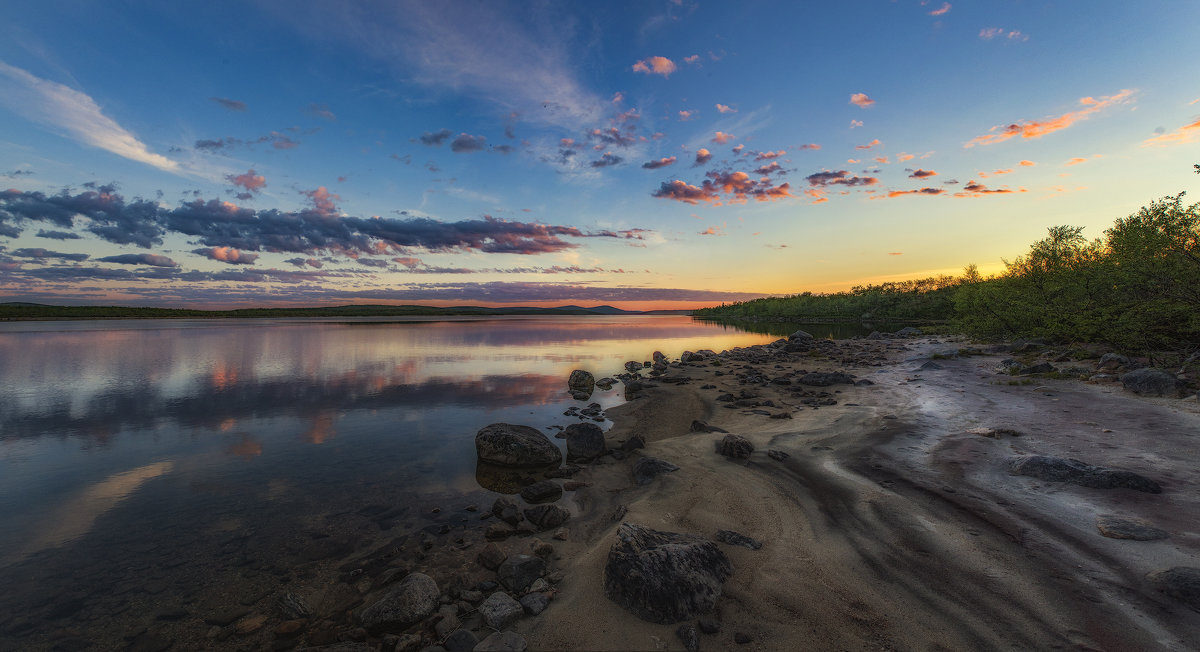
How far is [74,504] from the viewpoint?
29.8 ft

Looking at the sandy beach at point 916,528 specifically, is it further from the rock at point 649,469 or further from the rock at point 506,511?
the rock at point 506,511

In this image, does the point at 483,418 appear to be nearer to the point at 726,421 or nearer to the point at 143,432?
the point at 726,421

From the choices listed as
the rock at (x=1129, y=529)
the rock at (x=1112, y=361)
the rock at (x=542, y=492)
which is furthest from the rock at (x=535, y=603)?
the rock at (x=1112, y=361)

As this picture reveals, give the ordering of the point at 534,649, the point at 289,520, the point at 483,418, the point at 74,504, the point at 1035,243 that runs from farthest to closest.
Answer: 1. the point at 1035,243
2. the point at 483,418
3. the point at 74,504
4. the point at 289,520
5. the point at 534,649

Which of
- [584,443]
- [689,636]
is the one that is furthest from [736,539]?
[584,443]

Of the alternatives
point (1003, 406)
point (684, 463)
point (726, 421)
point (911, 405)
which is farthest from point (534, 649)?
point (1003, 406)

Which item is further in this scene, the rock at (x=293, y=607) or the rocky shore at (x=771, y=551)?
the rock at (x=293, y=607)

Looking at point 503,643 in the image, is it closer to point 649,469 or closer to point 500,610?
point 500,610

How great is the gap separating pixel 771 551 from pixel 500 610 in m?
4.06

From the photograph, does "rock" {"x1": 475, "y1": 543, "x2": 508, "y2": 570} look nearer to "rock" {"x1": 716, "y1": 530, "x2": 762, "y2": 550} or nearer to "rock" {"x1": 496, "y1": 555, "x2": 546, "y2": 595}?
"rock" {"x1": 496, "y1": 555, "x2": 546, "y2": 595}

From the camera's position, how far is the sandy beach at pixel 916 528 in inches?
177

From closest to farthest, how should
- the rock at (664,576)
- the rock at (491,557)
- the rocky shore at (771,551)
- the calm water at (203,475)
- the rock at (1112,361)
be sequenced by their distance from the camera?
the rocky shore at (771,551), the rock at (664,576), the calm water at (203,475), the rock at (491,557), the rock at (1112,361)

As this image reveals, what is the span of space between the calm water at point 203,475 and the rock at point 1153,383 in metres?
18.7

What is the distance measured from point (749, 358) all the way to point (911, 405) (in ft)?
60.0
